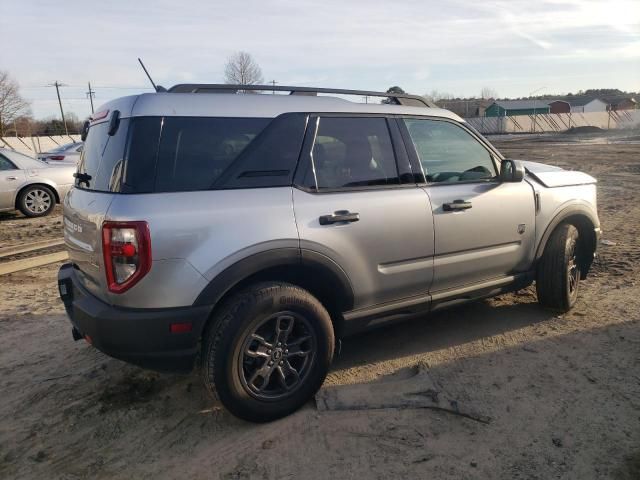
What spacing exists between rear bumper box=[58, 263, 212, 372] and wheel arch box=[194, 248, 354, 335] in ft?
0.44

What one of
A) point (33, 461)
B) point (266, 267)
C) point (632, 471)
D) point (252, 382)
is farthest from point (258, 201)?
point (632, 471)

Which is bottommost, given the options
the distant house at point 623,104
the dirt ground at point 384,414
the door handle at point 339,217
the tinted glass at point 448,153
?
the dirt ground at point 384,414

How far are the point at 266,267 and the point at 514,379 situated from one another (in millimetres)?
Result: 1967

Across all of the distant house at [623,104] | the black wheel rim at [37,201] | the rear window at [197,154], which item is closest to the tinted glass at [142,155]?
the rear window at [197,154]

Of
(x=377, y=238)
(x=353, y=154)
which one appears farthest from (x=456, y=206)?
(x=353, y=154)

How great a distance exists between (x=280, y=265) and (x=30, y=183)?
932 centimetres

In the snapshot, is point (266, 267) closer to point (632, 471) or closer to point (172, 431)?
point (172, 431)

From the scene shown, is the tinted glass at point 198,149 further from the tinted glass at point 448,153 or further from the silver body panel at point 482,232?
the silver body panel at point 482,232

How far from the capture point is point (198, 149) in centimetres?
289

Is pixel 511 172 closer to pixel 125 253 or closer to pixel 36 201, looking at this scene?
pixel 125 253

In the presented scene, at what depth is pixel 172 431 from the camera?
3.09m

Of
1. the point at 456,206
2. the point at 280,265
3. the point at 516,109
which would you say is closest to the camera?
the point at 280,265

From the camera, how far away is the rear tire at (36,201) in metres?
10.3

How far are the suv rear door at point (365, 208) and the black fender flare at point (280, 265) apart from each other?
0.05 meters
